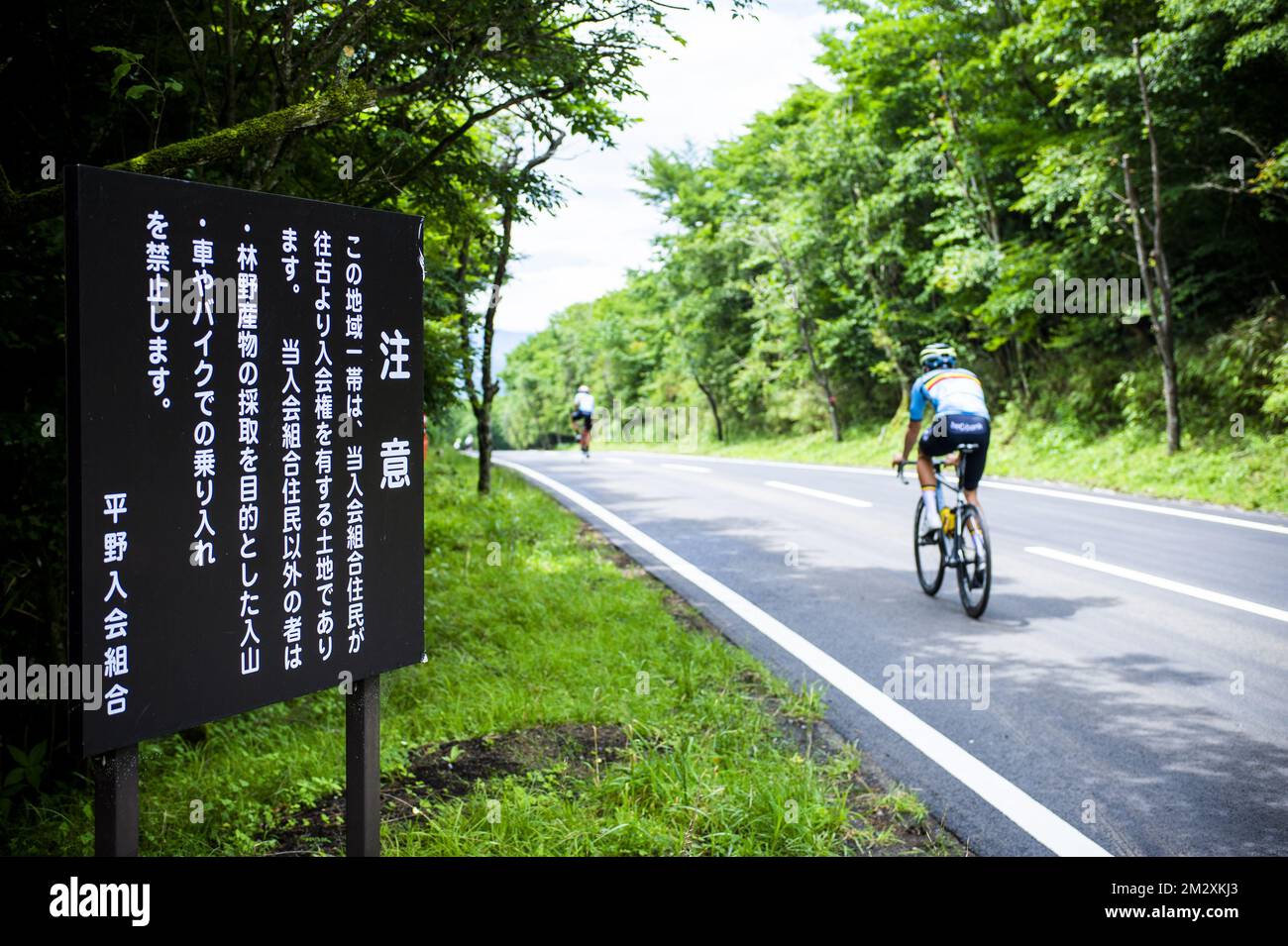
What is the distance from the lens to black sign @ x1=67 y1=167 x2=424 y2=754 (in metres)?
2.28

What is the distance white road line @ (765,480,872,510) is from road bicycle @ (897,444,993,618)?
4.51 metres

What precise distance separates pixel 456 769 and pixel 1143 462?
1334 centimetres

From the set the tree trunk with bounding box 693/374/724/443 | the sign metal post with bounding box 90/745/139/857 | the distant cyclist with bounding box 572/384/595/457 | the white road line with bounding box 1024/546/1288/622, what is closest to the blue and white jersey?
the white road line with bounding box 1024/546/1288/622

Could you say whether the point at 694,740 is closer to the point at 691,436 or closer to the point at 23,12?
the point at 23,12

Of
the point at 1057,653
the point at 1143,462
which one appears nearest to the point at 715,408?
the point at 1143,462

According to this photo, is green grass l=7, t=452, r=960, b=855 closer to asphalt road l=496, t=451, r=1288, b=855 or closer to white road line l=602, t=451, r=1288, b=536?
asphalt road l=496, t=451, r=1288, b=855

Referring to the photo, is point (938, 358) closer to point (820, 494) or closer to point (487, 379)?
point (820, 494)

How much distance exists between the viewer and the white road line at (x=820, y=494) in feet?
40.2

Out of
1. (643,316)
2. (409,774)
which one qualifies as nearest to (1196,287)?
(409,774)

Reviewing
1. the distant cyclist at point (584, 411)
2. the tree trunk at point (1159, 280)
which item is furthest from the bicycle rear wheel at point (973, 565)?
the distant cyclist at point (584, 411)

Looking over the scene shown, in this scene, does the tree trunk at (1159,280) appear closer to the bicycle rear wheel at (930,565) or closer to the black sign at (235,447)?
the bicycle rear wheel at (930,565)

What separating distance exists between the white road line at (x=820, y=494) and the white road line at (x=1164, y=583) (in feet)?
11.5

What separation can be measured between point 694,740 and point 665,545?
5379 millimetres

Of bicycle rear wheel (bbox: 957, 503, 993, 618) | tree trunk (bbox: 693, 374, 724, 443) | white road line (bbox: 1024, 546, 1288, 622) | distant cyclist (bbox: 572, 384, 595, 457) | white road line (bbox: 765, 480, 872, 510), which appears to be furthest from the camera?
tree trunk (bbox: 693, 374, 724, 443)
